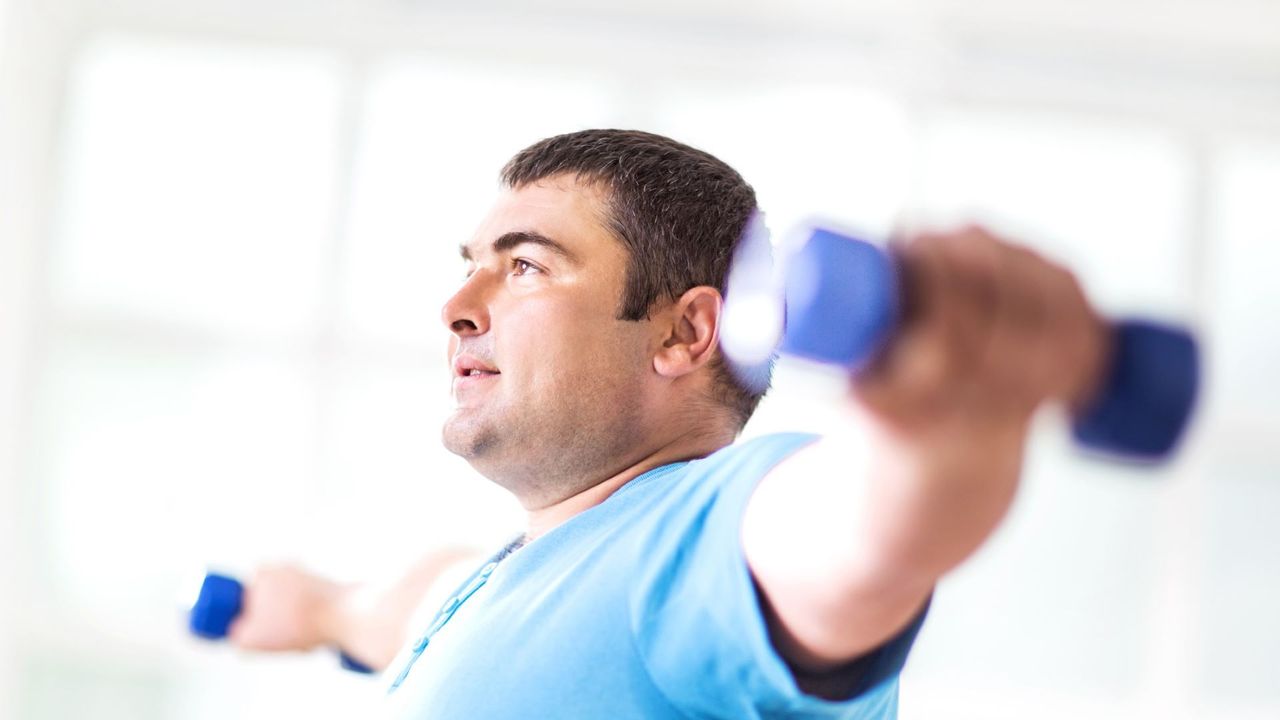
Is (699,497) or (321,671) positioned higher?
(699,497)

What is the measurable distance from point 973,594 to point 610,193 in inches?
86.5

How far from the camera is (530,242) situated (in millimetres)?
1160

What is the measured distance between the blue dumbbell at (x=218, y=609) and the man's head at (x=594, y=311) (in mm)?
482

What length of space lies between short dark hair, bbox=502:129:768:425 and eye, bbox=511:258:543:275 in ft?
0.26

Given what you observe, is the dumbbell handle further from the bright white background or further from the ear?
the bright white background

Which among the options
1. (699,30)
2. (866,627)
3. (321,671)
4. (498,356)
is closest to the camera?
(866,627)

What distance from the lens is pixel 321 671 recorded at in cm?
299

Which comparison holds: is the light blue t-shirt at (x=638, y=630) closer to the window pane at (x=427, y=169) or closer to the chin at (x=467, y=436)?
the chin at (x=467, y=436)

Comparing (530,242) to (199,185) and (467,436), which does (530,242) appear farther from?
(199,185)

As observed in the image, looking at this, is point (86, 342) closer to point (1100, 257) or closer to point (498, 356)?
point (498, 356)

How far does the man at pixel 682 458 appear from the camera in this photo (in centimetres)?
45

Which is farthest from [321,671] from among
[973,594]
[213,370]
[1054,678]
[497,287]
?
[497,287]

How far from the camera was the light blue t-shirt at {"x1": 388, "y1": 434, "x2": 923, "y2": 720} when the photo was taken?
673 mm

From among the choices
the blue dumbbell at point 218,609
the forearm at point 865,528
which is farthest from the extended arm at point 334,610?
the forearm at point 865,528
